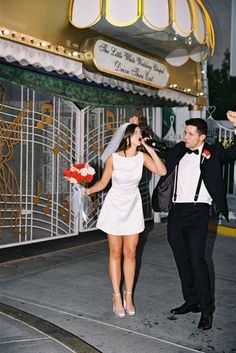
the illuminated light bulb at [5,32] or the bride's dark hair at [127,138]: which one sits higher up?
the illuminated light bulb at [5,32]

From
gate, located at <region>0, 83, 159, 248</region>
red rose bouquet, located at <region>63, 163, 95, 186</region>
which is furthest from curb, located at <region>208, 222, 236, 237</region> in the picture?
red rose bouquet, located at <region>63, 163, 95, 186</region>

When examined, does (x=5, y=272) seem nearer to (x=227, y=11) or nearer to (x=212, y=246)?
(x=212, y=246)

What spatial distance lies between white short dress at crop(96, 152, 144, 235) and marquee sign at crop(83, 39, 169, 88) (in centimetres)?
238

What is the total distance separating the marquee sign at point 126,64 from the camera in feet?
20.9

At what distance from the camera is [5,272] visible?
5.80m

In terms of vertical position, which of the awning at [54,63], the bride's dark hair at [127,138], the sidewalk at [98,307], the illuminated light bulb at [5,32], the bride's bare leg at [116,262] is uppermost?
the illuminated light bulb at [5,32]

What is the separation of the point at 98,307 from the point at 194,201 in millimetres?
1406

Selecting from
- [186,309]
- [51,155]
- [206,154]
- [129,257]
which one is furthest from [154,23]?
[186,309]

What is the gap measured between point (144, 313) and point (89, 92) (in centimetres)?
402

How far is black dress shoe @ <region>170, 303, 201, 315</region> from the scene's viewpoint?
4500 mm

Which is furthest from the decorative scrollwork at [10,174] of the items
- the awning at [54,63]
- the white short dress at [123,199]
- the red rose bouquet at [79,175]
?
the white short dress at [123,199]

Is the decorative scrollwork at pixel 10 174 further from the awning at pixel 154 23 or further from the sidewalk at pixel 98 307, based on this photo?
the awning at pixel 154 23

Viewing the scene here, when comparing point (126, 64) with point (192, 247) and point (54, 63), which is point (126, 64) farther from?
point (192, 247)

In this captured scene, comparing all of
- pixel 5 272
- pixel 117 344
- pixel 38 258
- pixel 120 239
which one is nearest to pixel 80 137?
pixel 38 258
